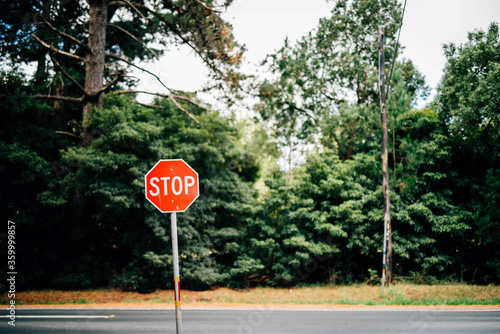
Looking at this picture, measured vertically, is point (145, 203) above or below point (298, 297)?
above

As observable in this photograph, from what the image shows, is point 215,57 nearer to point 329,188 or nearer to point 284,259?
point 329,188

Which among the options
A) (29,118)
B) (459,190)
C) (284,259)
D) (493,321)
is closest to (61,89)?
(29,118)

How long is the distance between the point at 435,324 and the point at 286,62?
15.9 m

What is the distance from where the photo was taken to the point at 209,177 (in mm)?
15102

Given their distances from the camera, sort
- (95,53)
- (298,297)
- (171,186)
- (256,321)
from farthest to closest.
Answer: (95,53), (298,297), (256,321), (171,186)

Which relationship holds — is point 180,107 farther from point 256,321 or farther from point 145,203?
point 256,321

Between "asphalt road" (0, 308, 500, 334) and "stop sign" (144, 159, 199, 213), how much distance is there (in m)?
3.65

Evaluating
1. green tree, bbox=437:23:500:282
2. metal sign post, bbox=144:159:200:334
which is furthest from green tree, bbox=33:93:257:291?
green tree, bbox=437:23:500:282

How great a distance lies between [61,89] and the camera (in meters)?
16.1

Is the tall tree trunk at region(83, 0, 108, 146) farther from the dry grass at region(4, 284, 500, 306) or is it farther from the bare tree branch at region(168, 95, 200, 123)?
the dry grass at region(4, 284, 500, 306)

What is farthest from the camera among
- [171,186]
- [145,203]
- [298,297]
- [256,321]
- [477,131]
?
[477,131]

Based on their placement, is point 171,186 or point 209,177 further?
point 209,177

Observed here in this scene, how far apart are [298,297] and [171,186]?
9.62 m

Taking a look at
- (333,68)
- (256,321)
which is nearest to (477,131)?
(333,68)
